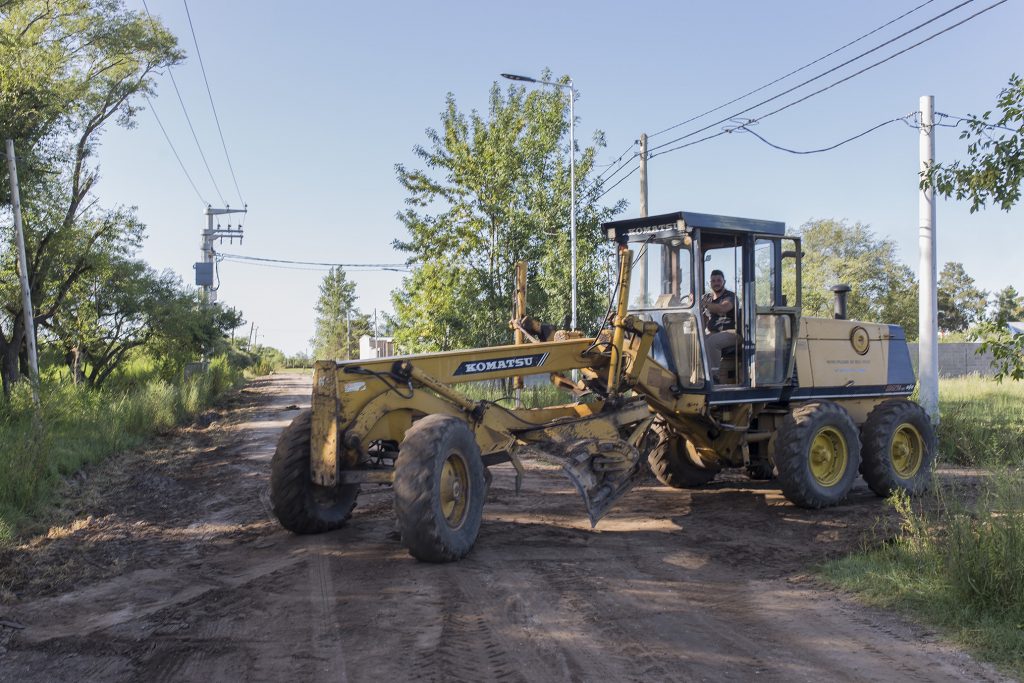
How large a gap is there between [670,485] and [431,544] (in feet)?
16.8

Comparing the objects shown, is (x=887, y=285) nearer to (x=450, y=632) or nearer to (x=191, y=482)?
(x=191, y=482)

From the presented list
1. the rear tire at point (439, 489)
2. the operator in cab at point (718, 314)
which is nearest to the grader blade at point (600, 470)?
the rear tire at point (439, 489)

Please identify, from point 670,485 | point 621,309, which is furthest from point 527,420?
point 670,485

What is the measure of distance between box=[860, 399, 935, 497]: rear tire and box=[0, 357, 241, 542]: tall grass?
9047 millimetres

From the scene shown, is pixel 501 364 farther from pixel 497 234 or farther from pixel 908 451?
pixel 497 234

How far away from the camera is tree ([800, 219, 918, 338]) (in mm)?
41062

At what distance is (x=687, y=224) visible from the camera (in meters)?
9.06

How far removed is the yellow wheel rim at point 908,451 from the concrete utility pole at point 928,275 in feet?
12.5

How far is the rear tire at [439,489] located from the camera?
266 inches

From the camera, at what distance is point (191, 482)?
12.1 m

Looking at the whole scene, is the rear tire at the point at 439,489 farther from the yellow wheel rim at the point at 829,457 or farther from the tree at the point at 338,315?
the tree at the point at 338,315

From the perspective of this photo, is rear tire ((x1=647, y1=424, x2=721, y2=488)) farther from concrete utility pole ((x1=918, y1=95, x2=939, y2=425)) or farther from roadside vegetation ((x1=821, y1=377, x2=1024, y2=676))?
concrete utility pole ((x1=918, y1=95, x2=939, y2=425))

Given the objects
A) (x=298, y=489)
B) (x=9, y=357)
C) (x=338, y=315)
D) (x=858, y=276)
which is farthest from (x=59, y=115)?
(x=338, y=315)

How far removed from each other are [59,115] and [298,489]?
14673 mm
